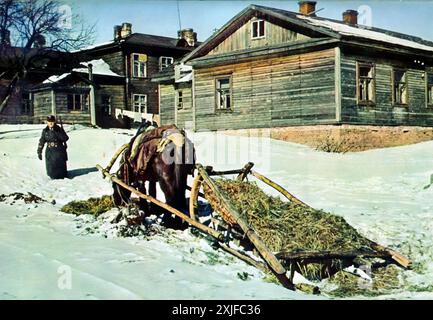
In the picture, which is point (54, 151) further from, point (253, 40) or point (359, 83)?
point (359, 83)

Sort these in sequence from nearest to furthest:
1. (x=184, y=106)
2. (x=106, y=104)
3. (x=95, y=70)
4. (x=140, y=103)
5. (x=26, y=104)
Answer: (x=184, y=106) → (x=26, y=104) → (x=95, y=70) → (x=106, y=104) → (x=140, y=103)

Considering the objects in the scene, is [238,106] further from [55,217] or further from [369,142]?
[55,217]

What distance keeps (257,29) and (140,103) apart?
46.1 feet

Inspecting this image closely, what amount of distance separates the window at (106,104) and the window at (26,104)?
3.88 m

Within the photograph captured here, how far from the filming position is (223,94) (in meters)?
19.6

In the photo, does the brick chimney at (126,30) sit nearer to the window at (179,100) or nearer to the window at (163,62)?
the window at (163,62)

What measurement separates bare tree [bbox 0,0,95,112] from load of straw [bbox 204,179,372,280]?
298cm

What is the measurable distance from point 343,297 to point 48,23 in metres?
7.88

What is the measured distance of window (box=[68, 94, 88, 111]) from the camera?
26.7 m

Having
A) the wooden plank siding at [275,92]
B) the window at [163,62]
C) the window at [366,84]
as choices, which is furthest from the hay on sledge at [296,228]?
the window at [163,62]

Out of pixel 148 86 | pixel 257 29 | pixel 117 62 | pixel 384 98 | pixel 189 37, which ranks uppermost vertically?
pixel 189 37

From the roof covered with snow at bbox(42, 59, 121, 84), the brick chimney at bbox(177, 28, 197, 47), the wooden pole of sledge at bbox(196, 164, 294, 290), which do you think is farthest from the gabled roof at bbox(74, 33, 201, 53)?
the wooden pole of sledge at bbox(196, 164, 294, 290)

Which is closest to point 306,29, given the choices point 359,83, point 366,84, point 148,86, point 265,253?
point 359,83
